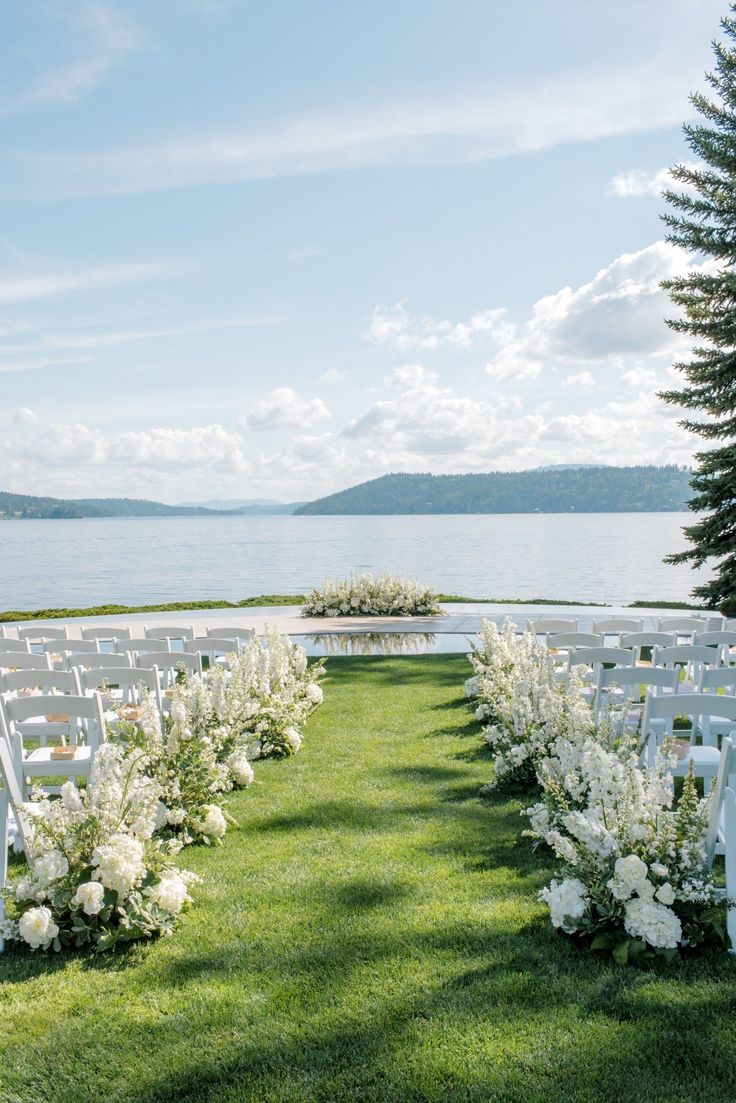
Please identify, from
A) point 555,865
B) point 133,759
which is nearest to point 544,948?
point 555,865

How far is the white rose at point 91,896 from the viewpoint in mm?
3893

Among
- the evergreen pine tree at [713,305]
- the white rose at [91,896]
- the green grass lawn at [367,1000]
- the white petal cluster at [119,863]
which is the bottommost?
the green grass lawn at [367,1000]

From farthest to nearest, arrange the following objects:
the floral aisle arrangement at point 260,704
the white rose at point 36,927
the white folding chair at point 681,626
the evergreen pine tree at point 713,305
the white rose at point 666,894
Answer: the evergreen pine tree at point 713,305 < the white folding chair at point 681,626 < the floral aisle arrangement at point 260,704 < the white rose at point 36,927 < the white rose at point 666,894

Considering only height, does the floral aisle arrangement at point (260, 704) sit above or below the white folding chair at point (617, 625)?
below

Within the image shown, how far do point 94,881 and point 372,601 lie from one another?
47.4 ft

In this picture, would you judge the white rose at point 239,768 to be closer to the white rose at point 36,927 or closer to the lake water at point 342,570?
the white rose at point 36,927

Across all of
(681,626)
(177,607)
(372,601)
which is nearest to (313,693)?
(681,626)

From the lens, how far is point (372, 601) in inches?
723

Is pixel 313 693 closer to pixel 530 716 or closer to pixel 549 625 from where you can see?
pixel 549 625

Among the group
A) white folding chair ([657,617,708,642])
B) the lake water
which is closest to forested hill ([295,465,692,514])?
the lake water

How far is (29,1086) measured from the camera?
118 inches

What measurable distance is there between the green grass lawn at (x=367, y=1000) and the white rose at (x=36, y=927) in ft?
0.38

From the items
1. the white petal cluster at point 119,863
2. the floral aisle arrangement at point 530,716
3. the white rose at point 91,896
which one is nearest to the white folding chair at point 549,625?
the floral aisle arrangement at point 530,716

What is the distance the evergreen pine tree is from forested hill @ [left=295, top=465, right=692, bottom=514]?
111m
